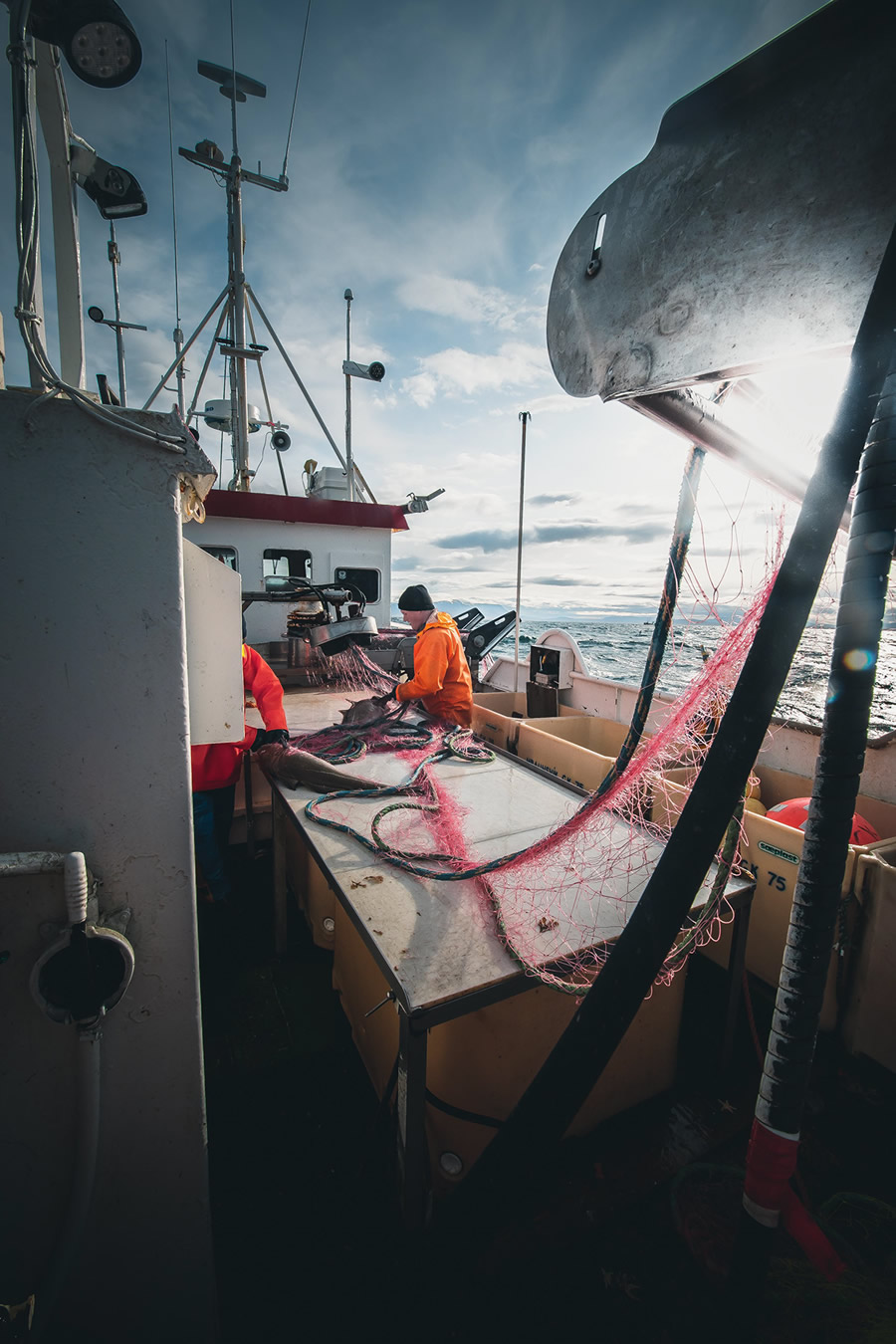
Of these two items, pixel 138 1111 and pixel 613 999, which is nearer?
pixel 613 999

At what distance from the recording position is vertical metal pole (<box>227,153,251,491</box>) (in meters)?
8.27

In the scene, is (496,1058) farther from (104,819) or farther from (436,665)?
(436,665)

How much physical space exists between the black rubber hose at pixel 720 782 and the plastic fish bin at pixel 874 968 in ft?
8.85

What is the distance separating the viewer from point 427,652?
174 inches

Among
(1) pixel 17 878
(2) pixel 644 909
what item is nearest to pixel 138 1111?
(1) pixel 17 878

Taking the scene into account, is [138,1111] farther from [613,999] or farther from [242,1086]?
[242,1086]

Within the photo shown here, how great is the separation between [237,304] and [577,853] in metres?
10.2

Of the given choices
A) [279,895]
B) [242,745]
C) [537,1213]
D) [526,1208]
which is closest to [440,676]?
[242,745]

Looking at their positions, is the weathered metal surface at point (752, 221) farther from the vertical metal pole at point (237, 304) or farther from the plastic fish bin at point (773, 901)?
the vertical metal pole at point (237, 304)

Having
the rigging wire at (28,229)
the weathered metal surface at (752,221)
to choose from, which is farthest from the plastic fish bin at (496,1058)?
the rigging wire at (28,229)

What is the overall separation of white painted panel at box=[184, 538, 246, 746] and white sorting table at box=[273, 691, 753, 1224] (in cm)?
96

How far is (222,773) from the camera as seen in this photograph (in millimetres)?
3465

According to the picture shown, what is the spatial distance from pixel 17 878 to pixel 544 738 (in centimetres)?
401

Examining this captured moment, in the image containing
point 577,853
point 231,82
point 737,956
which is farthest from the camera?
point 231,82
